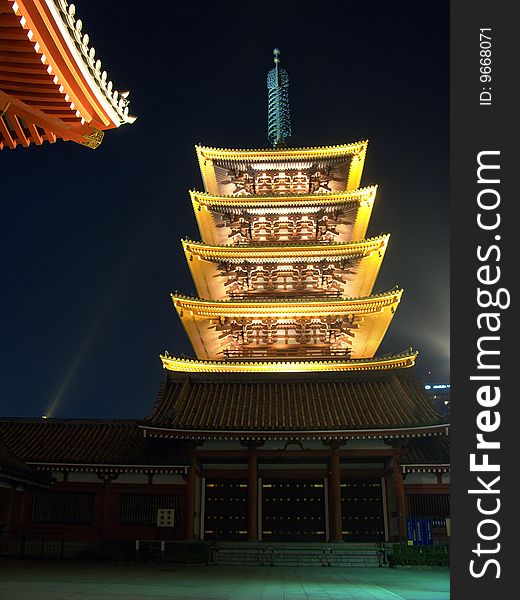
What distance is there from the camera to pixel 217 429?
67.6ft

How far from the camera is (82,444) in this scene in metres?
23.5

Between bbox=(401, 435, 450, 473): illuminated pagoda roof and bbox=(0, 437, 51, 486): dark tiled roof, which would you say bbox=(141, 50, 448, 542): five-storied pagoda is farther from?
bbox=(0, 437, 51, 486): dark tiled roof

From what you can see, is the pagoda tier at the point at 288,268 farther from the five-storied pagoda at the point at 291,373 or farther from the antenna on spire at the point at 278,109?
the antenna on spire at the point at 278,109

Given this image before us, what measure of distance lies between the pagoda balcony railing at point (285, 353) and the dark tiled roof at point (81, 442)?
6139 millimetres

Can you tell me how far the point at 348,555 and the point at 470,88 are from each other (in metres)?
18.0

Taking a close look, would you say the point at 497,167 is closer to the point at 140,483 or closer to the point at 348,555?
the point at 348,555

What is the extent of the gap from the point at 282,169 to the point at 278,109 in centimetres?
1080

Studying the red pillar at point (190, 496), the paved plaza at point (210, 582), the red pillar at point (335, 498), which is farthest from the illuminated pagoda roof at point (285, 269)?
the paved plaza at point (210, 582)

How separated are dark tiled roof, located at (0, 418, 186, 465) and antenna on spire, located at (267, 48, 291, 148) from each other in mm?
22335

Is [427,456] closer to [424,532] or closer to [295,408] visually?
[424,532]

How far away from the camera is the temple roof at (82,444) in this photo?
856 inches

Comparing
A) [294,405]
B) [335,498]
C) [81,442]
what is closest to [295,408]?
[294,405]

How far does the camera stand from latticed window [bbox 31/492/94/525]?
21625 mm

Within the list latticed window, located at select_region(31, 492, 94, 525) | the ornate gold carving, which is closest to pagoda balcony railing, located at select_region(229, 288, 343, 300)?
latticed window, located at select_region(31, 492, 94, 525)
